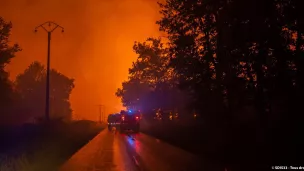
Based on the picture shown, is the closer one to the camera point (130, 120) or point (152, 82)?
point (130, 120)

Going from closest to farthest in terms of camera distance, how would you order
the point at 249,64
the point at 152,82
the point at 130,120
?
the point at 249,64 → the point at 130,120 → the point at 152,82

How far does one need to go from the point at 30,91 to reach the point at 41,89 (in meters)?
3.65

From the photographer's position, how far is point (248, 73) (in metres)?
23.8

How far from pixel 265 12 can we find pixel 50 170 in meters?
12.4

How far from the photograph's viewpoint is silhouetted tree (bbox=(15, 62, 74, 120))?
128375mm

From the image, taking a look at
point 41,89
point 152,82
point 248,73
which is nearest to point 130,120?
point 152,82

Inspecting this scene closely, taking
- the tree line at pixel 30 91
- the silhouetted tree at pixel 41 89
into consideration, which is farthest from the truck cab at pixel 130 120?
the silhouetted tree at pixel 41 89

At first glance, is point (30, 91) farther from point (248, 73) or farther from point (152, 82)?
point (248, 73)

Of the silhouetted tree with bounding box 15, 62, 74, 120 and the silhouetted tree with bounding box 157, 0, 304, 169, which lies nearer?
the silhouetted tree with bounding box 157, 0, 304, 169

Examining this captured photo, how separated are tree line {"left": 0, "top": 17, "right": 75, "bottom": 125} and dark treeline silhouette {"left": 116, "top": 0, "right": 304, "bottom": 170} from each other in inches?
1818

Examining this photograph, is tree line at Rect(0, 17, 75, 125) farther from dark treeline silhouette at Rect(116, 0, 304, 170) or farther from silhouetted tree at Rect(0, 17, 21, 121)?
dark treeline silhouette at Rect(116, 0, 304, 170)

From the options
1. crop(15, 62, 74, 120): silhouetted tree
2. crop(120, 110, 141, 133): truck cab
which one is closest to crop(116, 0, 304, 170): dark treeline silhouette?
crop(120, 110, 141, 133): truck cab

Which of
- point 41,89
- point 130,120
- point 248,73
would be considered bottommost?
point 130,120

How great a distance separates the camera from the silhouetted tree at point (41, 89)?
128 m
